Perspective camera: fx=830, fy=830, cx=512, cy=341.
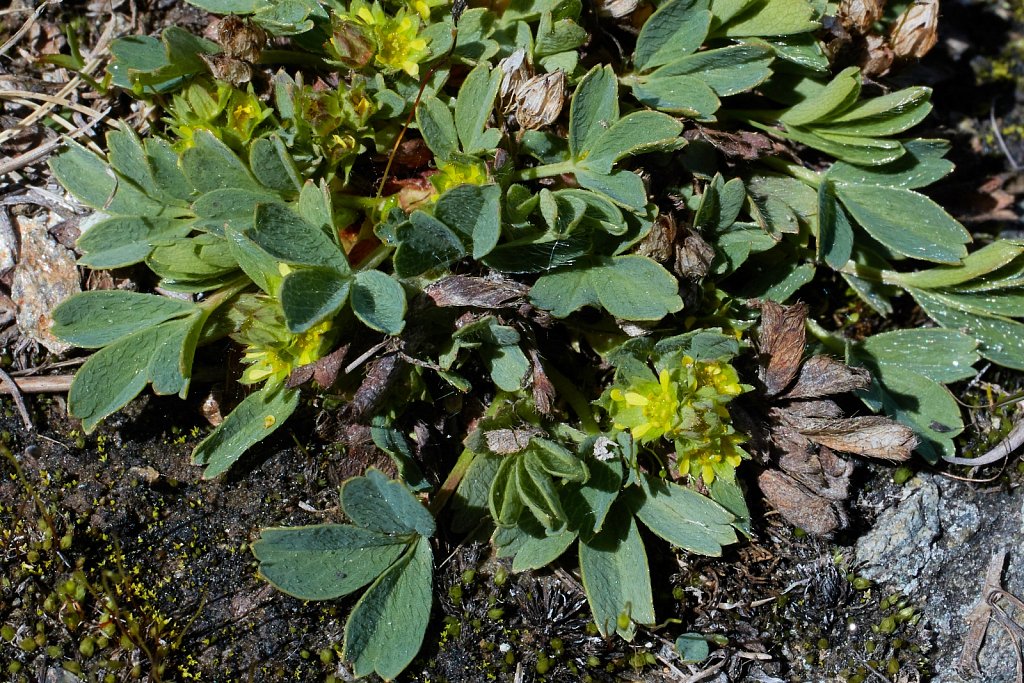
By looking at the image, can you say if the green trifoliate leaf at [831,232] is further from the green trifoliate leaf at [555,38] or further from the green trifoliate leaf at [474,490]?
the green trifoliate leaf at [474,490]

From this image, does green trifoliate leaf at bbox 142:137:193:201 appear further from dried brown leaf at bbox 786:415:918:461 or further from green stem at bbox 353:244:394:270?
dried brown leaf at bbox 786:415:918:461

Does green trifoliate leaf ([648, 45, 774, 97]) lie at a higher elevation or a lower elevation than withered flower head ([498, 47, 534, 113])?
lower

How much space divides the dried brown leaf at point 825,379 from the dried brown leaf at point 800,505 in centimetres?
27

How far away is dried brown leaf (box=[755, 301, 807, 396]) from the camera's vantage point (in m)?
2.54

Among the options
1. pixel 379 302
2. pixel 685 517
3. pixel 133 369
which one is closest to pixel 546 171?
pixel 379 302

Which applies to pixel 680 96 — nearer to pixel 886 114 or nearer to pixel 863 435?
pixel 886 114

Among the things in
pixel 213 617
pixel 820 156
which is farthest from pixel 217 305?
pixel 820 156

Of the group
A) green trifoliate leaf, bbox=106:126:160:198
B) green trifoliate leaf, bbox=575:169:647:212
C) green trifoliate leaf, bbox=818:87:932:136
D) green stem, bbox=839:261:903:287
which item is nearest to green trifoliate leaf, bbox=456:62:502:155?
green trifoliate leaf, bbox=575:169:647:212

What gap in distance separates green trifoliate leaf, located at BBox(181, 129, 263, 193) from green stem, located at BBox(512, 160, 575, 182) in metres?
0.76

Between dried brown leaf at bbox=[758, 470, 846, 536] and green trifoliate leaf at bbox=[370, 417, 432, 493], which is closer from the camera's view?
green trifoliate leaf at bbox=[370, 417, 432, 493]

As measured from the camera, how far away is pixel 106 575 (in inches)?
93.5

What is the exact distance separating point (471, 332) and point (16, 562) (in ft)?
4.82

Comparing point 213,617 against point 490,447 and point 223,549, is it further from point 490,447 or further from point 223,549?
point 490,447

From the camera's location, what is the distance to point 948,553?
8.89 feet
